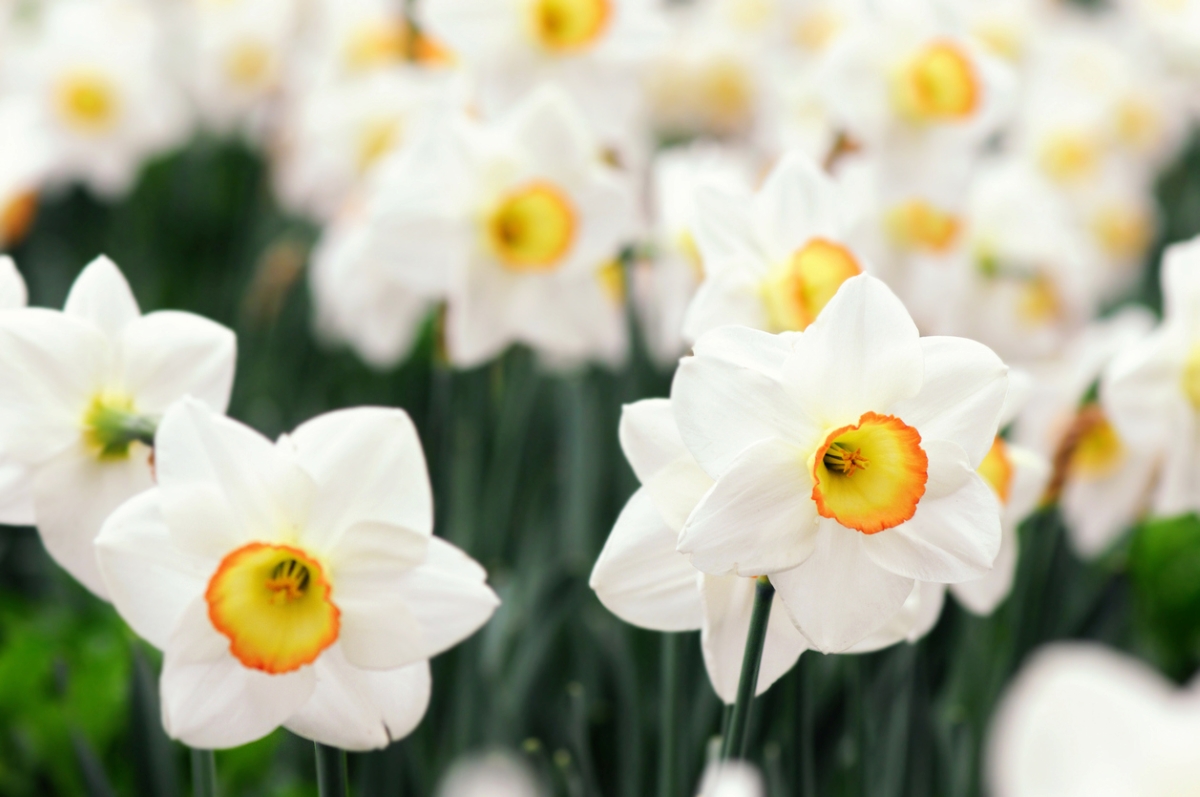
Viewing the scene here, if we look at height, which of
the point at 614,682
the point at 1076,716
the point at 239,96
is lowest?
the point at 614,682

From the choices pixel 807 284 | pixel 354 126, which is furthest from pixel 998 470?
pixel 354 126

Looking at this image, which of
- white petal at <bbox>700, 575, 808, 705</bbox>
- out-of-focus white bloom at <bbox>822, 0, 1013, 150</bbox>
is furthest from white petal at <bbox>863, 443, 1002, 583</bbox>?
out-of-focus white bloom at <bbox>822, 0, 1013, 150</bbox>

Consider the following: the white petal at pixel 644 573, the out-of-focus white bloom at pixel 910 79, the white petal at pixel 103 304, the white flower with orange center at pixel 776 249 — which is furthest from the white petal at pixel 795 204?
the white petal at pixel 103 304

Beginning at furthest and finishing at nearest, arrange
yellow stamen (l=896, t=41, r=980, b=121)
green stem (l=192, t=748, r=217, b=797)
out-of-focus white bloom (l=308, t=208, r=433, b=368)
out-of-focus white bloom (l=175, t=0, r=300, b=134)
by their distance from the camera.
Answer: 1. out-of-focus white bloom (l=175, t=0, r=300, b=134)
2. out-of-focus white bloom (l=308, t=208, r=433, b=368)
3. yellow stamen (l=896, t=41, r=980, b=121)
4. green stem (l=192, t=748, r=217, b=797)

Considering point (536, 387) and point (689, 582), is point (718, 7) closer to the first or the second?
point (536, 387)

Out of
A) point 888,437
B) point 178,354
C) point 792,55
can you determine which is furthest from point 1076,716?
point 792,55

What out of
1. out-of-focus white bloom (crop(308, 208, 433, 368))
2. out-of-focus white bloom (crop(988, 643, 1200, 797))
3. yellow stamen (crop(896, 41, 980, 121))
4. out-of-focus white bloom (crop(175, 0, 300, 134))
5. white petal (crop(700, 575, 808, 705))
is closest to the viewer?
out-of-focus white bloom (crop(988, 643, 1200, 797))

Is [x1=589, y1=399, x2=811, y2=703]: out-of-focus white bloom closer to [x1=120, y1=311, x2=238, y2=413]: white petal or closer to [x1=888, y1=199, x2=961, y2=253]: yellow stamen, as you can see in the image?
[x1=120, y1=311, x2=238, y2=413]: white petal
